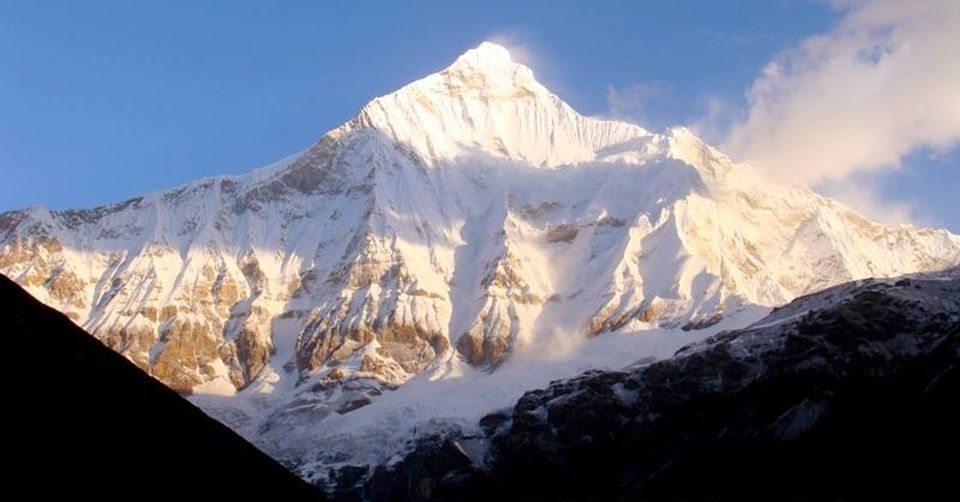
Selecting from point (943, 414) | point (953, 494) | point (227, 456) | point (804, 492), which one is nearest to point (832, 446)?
point (804, 492)

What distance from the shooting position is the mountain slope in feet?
112

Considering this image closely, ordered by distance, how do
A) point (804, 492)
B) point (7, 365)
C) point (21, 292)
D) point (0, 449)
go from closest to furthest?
point (0, 449)
point (7, 365)
point (21, 292)
point (804, 492)

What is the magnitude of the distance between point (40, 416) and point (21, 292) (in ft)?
18.4

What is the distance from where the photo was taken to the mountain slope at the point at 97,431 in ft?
112

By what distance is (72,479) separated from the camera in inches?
1345

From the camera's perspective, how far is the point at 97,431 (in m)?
36.3

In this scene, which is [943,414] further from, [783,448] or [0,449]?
[0,449]

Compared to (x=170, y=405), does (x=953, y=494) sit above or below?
below

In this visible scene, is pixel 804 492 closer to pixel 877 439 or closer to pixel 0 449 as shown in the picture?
pixel 877 439

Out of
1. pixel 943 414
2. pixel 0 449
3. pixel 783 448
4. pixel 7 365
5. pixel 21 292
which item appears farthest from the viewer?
pixel 783 448

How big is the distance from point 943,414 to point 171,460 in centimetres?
11441

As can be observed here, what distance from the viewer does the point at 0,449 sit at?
3316 centimetres

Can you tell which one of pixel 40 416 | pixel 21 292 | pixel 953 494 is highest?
pixel 21 292

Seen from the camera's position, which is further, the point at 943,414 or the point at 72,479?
the point at 943,414
